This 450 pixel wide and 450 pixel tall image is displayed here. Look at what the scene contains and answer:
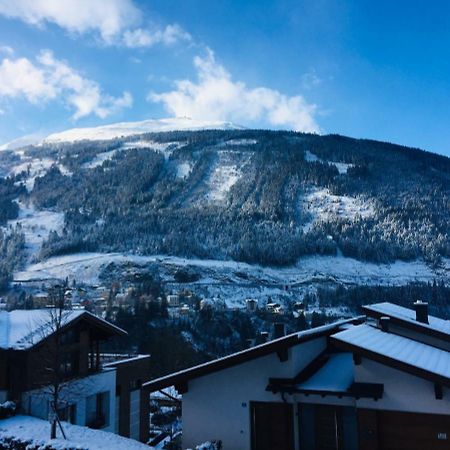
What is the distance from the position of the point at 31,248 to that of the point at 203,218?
2504 inches

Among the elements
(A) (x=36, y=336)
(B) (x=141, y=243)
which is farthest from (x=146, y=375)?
(B) (x=141, y=243)

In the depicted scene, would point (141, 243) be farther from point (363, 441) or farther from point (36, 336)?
point (363, 441)

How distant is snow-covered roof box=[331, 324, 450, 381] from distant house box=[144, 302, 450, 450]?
0.03 metres

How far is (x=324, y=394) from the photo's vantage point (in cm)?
1235

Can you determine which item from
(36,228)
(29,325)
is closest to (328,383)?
(29,325)

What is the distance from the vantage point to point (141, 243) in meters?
167

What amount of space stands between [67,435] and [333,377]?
8.67 metres

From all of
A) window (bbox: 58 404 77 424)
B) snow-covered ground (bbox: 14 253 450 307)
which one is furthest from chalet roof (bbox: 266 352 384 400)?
snow-covered ground (bbox: 14 253 450 307)

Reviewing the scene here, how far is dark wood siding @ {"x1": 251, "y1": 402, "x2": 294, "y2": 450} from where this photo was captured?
42.3 ft

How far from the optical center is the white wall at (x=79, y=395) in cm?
1952

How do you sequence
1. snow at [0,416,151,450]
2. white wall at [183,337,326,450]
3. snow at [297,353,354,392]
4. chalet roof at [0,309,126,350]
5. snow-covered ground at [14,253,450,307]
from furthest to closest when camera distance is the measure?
snow-covered ground at [14,253,450,307]
chalet roof at [0,309,126,350]
snow at [0,416,151,450]
white wall at [183,337,326,450]
snow at [297,353,354,392]

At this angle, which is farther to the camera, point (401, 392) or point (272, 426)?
point (272, 426)

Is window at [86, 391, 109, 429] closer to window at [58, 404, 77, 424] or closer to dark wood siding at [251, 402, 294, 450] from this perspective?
window at [58, 404, 77, 424]

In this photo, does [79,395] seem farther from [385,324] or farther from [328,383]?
[385,324]
